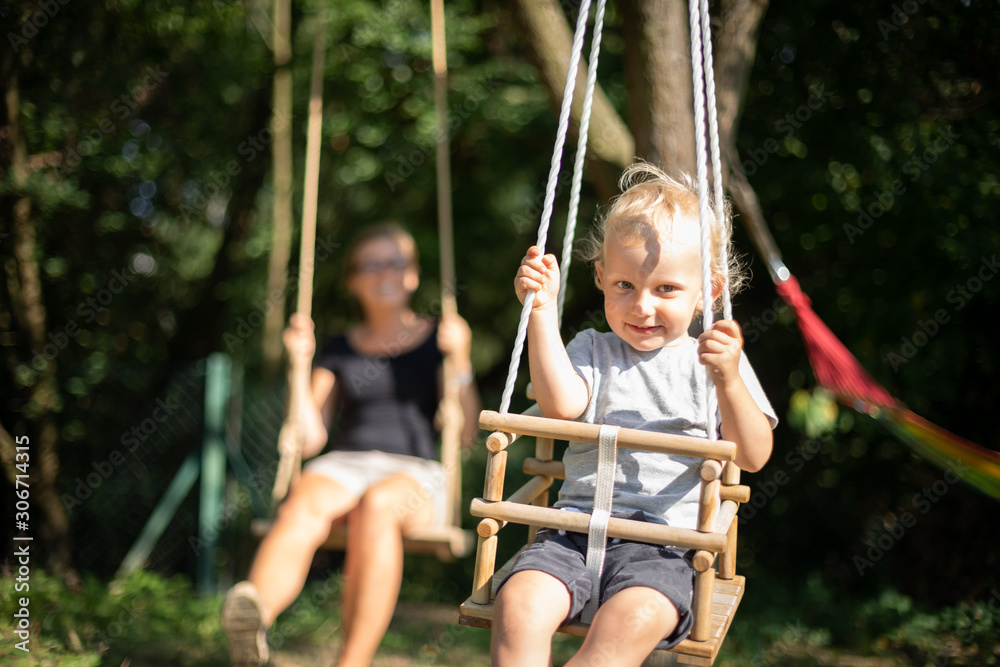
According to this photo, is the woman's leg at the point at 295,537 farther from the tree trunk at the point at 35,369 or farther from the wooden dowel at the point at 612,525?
the tree trunk at the point at 35,369

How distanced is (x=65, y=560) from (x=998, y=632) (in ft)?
15.3

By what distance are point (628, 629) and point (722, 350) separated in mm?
617

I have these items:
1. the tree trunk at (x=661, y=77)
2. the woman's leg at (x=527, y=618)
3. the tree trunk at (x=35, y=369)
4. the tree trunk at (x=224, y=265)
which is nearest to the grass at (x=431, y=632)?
the tree trunk at (x=35, y=369)

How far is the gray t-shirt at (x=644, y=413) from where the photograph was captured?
207 centimetres

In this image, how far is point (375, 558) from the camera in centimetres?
310

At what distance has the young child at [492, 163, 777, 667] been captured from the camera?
5.80 ft

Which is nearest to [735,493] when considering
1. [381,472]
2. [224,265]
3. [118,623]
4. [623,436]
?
[623,436]

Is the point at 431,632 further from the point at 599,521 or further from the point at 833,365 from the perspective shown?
the point at 599,521

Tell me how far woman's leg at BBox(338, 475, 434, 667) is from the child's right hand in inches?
56.3

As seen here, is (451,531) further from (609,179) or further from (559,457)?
(559,457)

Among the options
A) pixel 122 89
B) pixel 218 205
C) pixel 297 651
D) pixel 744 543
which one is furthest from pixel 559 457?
pixel 218 205

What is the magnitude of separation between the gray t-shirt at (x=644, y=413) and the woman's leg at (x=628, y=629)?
29 cm

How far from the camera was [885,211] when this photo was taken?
4.23 metres

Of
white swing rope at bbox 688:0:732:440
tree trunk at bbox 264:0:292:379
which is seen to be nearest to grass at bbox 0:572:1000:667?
tree trunk at bbox 264:0:292:379
